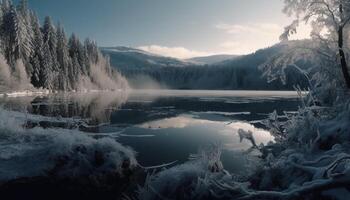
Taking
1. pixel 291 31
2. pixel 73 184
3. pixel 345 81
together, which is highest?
pixel 291 31

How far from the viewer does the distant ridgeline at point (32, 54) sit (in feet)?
206

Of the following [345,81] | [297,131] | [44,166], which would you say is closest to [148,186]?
[297,131]

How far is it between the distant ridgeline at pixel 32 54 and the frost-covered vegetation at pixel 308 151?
2142 inches

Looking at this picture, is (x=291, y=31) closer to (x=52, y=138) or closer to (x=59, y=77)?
(x=52, y=138)

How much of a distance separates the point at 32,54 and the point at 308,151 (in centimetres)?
7011

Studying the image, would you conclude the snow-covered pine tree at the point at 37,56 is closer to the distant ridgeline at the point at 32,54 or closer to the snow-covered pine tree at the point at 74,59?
the distant ridgeline at the point at 32,54

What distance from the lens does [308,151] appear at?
8.59 metres

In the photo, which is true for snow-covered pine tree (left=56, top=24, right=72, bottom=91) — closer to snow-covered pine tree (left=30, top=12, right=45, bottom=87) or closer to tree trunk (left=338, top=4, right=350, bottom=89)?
snow-covered pine tree (left=30, top=12, right=45, bottom=87)

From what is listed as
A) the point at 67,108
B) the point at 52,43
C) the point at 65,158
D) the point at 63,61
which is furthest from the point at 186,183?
the point at 63,61

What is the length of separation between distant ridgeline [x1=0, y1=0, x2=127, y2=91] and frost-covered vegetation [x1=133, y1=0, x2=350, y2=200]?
54.4 m

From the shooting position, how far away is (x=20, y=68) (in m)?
62.1

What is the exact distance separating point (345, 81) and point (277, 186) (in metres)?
4.10

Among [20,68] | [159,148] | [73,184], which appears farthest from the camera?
[20,68]

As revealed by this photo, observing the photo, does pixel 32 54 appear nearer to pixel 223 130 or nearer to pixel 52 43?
pixel 52 43
